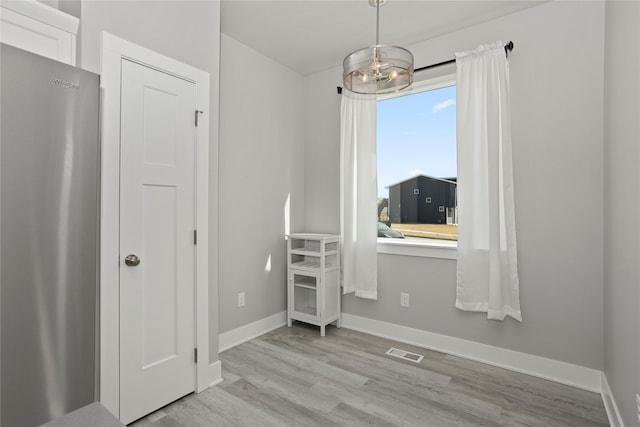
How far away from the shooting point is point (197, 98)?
2.24 meters

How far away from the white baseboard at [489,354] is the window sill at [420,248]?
68cm

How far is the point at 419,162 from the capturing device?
3.22 metres

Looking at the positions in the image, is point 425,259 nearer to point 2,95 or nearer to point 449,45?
point 449,45

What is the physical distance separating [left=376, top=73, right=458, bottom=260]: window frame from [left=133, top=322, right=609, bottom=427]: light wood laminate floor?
0.84 m

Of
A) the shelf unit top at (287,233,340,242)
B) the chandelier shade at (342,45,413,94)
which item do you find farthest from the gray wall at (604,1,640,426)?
the shelf unit top at (287,233,340,242)

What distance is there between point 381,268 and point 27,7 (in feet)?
9.74

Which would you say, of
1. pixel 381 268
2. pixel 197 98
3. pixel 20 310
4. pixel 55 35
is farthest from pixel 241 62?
pixel 20 310

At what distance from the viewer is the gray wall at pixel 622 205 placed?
1.52m

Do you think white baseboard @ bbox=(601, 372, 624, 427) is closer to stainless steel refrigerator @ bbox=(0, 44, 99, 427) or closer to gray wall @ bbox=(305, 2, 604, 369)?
gray wall @ bbox=(305, 2, 604, 369)

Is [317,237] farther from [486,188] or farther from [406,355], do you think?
[486,188]

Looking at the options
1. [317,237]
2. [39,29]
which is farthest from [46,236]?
[317,237]

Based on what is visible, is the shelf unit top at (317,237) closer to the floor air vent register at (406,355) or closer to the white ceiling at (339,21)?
the floor air vent register at (406,355)

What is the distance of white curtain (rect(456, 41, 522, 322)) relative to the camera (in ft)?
8.41

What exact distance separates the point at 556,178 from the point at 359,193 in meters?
1.56
